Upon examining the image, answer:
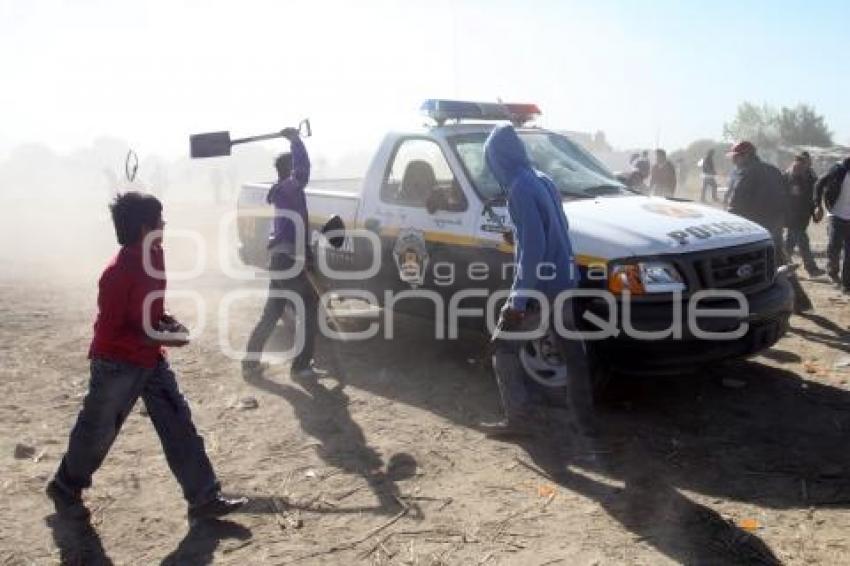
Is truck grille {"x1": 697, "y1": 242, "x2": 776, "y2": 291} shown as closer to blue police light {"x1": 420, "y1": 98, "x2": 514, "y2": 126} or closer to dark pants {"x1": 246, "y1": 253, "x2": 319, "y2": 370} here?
blue police light {"x1": 420, "y1": 98, "x2": 514, "y2": 126}

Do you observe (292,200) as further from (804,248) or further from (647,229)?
(804,248)

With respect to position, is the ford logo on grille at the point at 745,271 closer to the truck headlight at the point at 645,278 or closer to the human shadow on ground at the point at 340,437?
the truck headlight at the point at 645,278

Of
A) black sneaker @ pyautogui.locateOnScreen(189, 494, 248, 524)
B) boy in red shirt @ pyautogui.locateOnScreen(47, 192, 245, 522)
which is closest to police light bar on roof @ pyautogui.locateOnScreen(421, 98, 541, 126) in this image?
boy in red shirt @ pyautogui.locateOnScreen(47, 192, 245, 522)

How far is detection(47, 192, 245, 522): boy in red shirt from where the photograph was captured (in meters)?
3.62

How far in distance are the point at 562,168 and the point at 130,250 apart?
360cm

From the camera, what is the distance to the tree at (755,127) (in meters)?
37.8

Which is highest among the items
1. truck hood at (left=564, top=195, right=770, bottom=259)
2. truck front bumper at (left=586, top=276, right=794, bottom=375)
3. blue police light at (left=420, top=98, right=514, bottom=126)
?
blue police light at (left=420, top=98, right=514, bottom=126)

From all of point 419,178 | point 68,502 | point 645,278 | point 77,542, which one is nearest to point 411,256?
point 419,178

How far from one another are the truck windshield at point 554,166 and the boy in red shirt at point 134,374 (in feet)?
8.70

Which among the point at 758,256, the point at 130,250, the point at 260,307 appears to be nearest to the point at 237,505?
the point at 130,250

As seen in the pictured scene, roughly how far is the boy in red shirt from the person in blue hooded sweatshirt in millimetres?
1764

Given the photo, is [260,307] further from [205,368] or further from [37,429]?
[37,429]

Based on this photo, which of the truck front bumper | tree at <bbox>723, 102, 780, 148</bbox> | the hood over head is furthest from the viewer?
tree at <bbox>723, 102, 780, 148</bbox>

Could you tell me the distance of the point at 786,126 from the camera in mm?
39969
